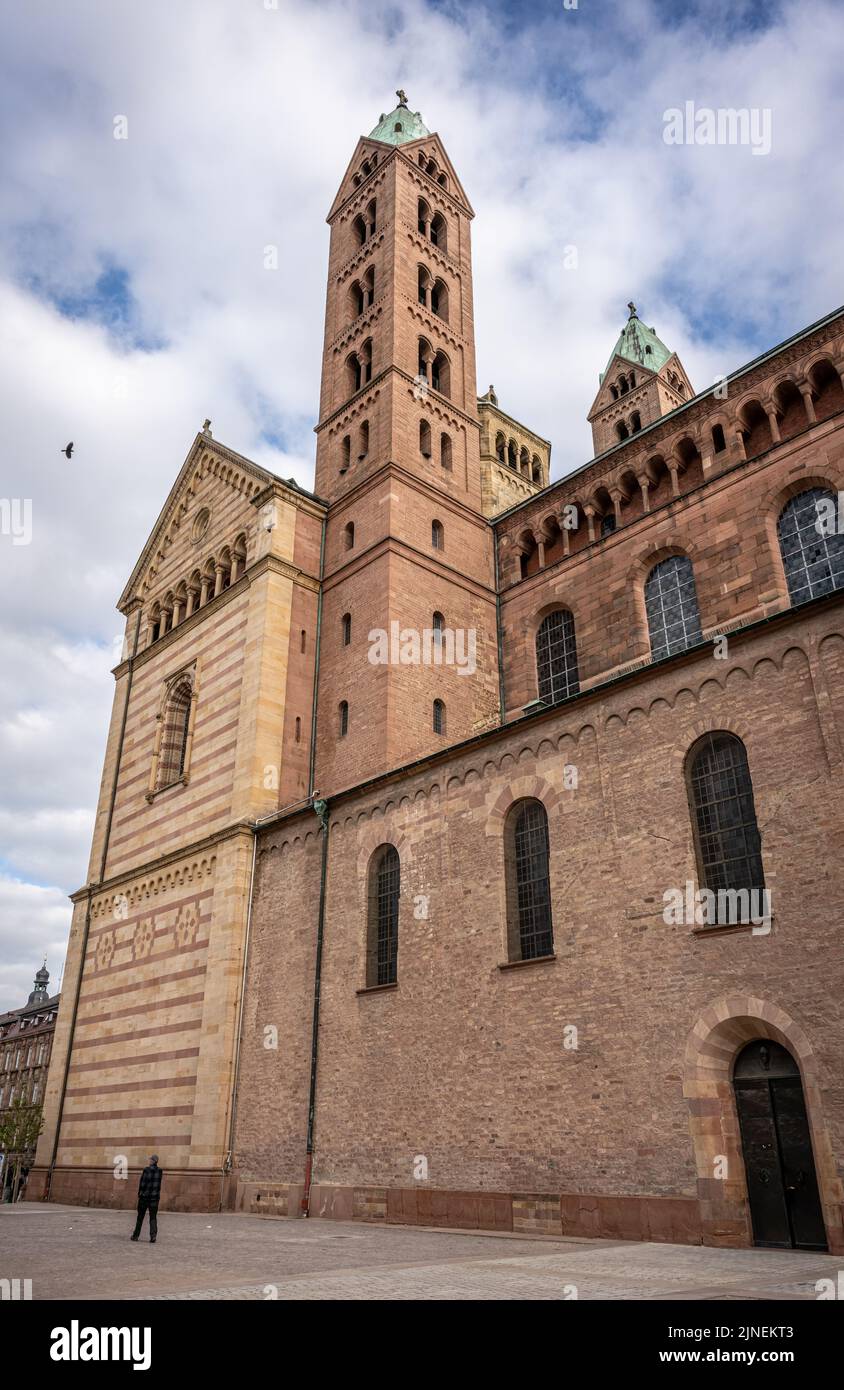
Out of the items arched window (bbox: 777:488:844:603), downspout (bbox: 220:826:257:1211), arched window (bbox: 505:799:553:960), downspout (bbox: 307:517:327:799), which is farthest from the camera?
downspout (bbox: 307:517:327:799)

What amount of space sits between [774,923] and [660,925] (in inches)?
75.2

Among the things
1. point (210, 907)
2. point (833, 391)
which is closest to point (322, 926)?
point (210, 907)

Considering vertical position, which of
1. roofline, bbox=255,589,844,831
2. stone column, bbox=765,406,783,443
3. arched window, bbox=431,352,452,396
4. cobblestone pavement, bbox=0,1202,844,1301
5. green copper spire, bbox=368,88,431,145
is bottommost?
cobblestone pavement, bbox=0,1202,844,1301

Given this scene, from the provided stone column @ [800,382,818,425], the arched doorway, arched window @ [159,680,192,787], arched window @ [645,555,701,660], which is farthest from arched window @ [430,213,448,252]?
the arched doorway

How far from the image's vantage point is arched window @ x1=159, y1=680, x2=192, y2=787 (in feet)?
104

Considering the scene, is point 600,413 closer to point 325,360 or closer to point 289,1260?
point 325,360

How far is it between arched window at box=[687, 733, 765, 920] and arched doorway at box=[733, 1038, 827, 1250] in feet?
8.08

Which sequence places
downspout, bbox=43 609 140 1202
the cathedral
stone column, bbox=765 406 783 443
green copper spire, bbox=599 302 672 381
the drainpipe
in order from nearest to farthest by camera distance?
1. the cathedral
2. the drainpipe
3. stone column, bbox=765 406 783 443
4. downspout, bbox=43 609 140 1202
5. green copper spire, bbox=599 302 672 381

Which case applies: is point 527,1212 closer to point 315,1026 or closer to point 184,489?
point 315,1026

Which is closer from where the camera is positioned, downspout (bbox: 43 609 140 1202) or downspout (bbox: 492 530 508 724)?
downspout (bbox: 43 609 140 1202)

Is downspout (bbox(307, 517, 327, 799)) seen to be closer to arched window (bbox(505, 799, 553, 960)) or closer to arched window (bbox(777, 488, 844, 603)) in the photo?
arched window (bbox(505, 799, 553, 960))

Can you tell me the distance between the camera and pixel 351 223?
1497 inches

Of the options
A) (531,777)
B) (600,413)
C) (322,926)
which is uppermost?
(600,413)

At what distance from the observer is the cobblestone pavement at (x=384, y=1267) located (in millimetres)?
8297
